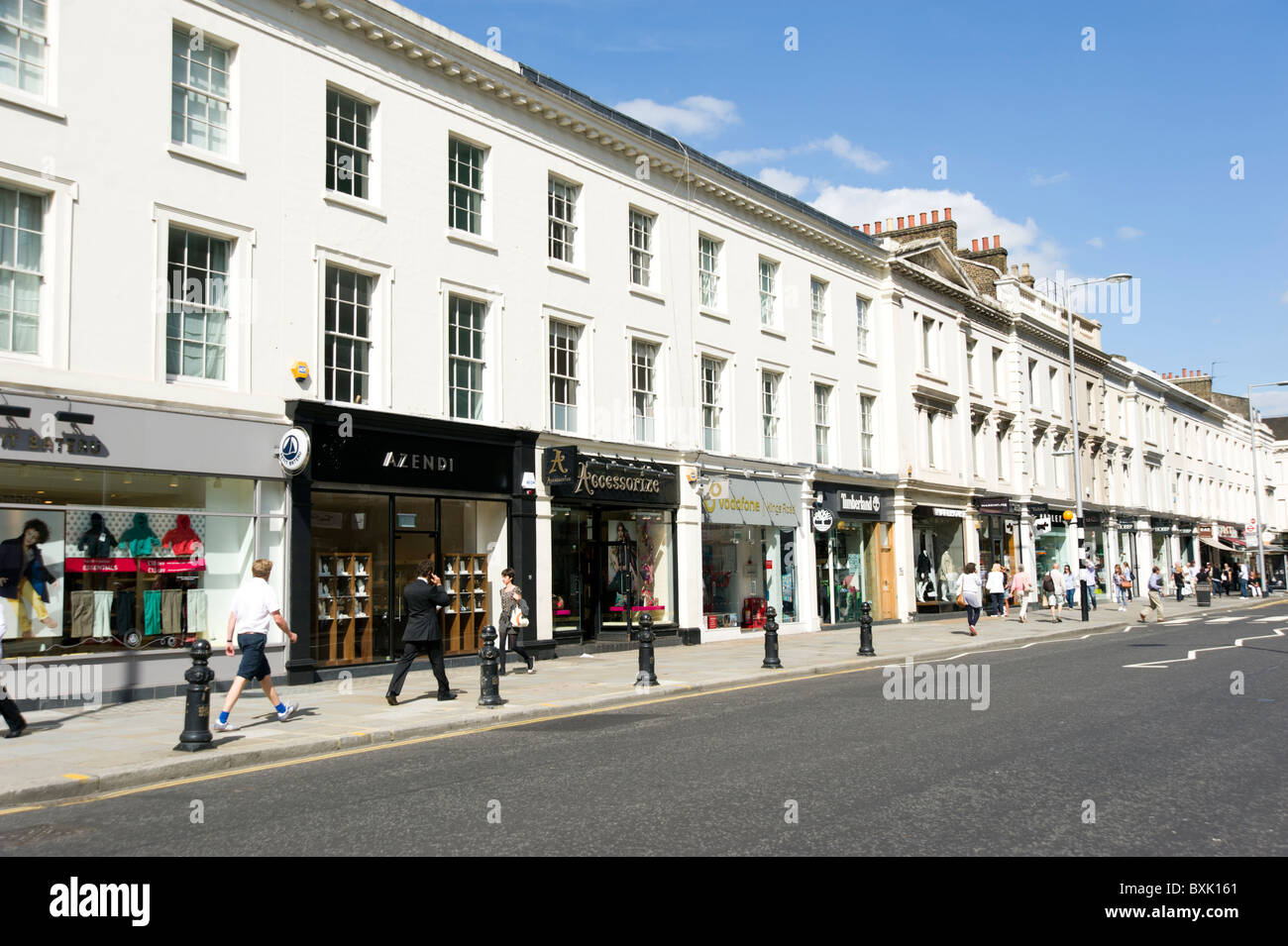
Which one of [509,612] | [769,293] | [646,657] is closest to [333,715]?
[646,657]

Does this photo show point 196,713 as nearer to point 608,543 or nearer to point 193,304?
point 193,304

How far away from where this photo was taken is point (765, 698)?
13.6 meters

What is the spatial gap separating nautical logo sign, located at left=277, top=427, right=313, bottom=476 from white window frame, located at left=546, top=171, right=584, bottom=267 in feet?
24.2

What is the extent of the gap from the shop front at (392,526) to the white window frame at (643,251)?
216 inches

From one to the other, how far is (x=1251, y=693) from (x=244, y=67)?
16.4 m

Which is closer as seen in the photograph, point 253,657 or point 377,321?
point 253,657

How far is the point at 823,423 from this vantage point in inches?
1159

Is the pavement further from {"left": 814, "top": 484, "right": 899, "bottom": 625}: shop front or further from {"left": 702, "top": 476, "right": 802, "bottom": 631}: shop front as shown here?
{"left": 814, "top": 484, "right": 899, "bottom": 625}: shop front

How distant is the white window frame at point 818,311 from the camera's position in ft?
95.8

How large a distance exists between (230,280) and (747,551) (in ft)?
48.4

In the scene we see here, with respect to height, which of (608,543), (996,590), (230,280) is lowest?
(996,590)

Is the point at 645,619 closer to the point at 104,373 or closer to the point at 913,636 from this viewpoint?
the point at 104,373

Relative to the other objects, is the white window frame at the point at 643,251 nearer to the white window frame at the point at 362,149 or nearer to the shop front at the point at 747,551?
the shop front at the point at 747,551
